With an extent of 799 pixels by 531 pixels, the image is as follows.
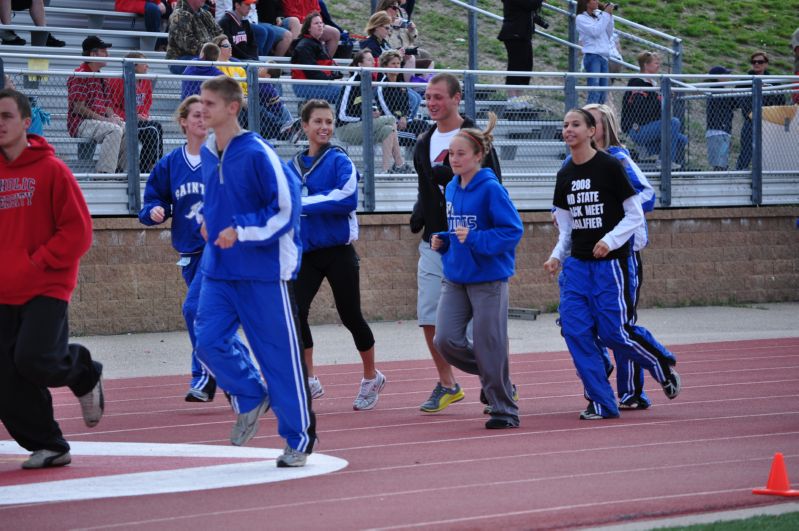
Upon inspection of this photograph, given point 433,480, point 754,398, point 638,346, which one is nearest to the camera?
point 433,480

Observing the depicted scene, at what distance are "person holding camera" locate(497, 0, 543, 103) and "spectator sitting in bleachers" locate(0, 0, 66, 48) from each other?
6.17 meters

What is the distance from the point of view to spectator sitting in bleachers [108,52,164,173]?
Result: 13.4m

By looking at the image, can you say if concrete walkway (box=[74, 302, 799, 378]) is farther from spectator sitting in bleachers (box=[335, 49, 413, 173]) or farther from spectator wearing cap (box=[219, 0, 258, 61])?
spectator wearing cap (box=[219, 0, 258, 61])

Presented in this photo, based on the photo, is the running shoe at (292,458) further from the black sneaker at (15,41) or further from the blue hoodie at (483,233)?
the black sneaker at (15,41)

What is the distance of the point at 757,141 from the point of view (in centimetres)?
1759

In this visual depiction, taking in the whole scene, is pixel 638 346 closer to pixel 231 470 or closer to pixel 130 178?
pixel 231 470

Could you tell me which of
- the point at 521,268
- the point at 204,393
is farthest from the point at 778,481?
the point at 521,268

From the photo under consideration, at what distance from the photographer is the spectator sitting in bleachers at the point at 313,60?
47.8 ft

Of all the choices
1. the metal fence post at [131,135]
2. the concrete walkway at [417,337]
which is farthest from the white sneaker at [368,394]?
the metal fence post at [131,135]

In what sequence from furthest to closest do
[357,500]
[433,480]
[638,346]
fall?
[638,346] → [433,480] → [357,500]

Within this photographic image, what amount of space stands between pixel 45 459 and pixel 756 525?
372 centimetres

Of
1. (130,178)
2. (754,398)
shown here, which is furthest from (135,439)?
(130,178)

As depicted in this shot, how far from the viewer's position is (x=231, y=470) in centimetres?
680

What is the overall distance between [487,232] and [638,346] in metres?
1.50
